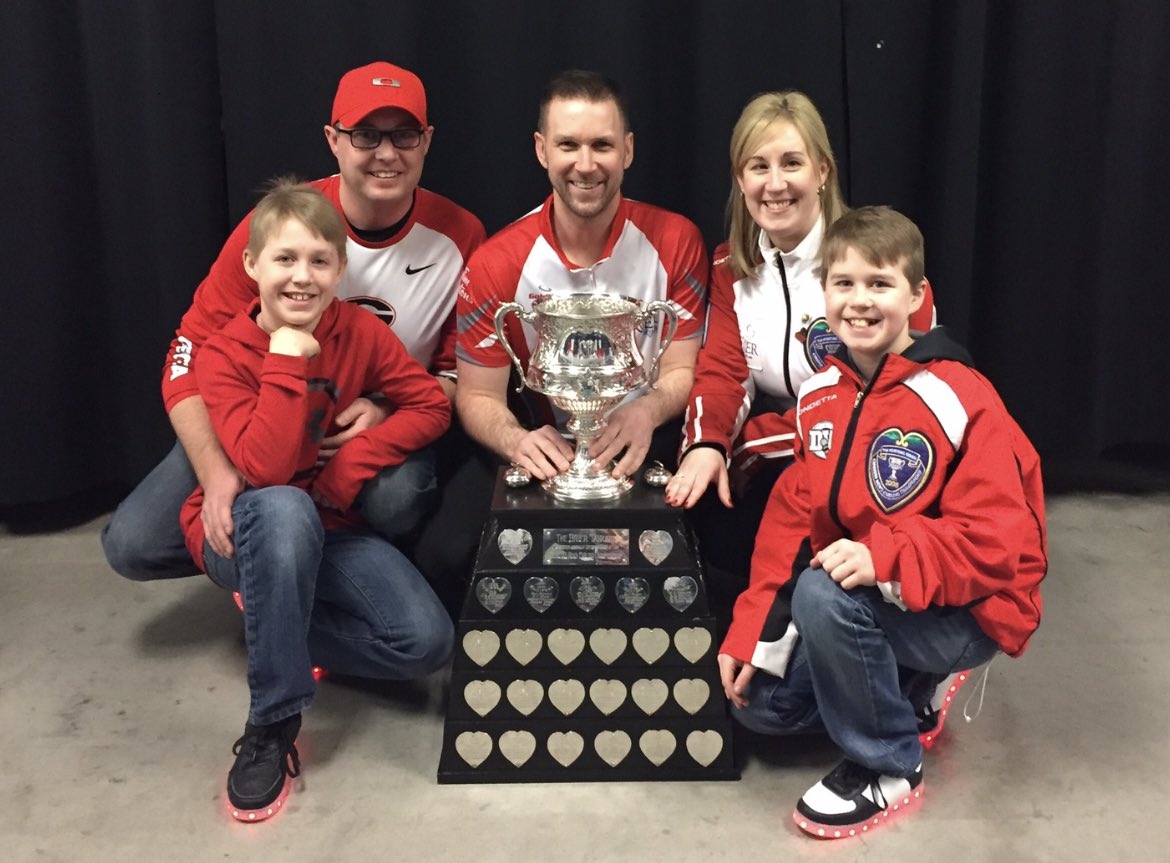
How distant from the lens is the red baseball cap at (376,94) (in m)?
1.95

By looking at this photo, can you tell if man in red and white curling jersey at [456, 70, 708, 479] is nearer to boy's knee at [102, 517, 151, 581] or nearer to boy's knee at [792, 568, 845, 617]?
boy's knee at [792, 568, 845, 617]

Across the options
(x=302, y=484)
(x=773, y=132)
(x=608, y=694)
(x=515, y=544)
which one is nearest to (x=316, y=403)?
(x=302, y=484)

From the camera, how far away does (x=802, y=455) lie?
1717mm

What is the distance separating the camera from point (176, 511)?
6.57ft

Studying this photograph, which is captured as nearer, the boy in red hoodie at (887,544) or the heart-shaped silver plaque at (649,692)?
the boy in red hoodie at (887,544)

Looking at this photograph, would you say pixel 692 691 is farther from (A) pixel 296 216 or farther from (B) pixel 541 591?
(A) pixel 296 216

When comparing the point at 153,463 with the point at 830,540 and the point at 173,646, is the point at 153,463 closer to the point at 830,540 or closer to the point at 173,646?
the point at 173,646

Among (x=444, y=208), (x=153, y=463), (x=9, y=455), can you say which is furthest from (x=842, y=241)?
(x=9, y=455)

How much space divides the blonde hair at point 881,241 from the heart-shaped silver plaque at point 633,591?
542mm

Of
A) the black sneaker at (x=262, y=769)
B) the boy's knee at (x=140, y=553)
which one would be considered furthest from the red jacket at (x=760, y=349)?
the boy's knee at (x=140, y=553)

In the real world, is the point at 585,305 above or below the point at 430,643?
above

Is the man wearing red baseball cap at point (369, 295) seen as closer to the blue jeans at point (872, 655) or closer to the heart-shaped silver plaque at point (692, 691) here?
the heart-shaped silver plaque at point (692, 691)

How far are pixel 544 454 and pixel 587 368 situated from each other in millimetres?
185

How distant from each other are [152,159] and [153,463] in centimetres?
71
